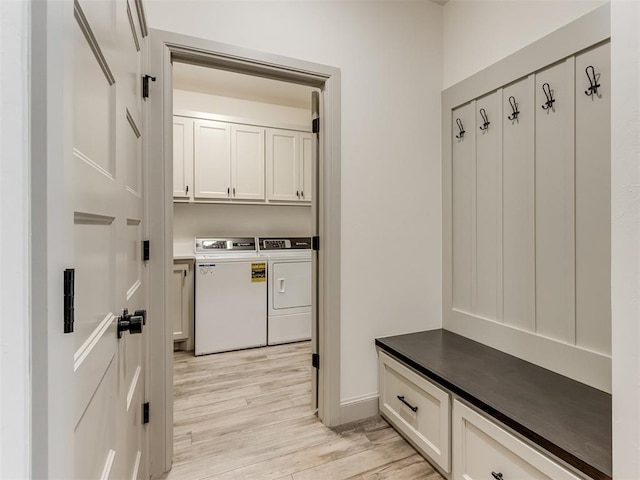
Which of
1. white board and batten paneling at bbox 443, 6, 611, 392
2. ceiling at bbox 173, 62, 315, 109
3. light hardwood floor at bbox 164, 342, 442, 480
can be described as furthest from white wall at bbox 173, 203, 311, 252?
white board and batten paneling at bbox 443, 6, 611, 392

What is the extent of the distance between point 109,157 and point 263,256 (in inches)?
99.8

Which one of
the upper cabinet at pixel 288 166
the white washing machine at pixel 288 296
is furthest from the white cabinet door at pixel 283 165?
the white washing machine at pixel 288 296

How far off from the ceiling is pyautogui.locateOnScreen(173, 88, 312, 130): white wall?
0.06 meters

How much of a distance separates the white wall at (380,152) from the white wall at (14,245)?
5.38ft

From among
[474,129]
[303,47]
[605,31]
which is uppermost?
[303,47]

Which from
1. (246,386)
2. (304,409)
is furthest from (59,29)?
(246,386)

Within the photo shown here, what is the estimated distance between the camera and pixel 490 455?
1.27 metres

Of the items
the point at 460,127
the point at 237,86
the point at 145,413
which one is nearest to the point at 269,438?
the point at 145,413

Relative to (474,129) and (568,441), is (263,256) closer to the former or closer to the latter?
(474,129)

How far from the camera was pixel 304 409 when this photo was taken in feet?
6.91

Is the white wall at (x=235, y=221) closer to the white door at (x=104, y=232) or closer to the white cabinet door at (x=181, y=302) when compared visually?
the white cabinet door at (x=181, y=302)

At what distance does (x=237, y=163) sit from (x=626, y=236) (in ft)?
10.7

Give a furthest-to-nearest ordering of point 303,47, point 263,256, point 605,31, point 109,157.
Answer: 1. point 263,256
2. point 303,47
3. point 605,31
4. point 109,157

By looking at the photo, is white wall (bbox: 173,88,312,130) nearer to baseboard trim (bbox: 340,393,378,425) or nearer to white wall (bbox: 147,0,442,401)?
white wall (bbox: 147,0,442,401)
